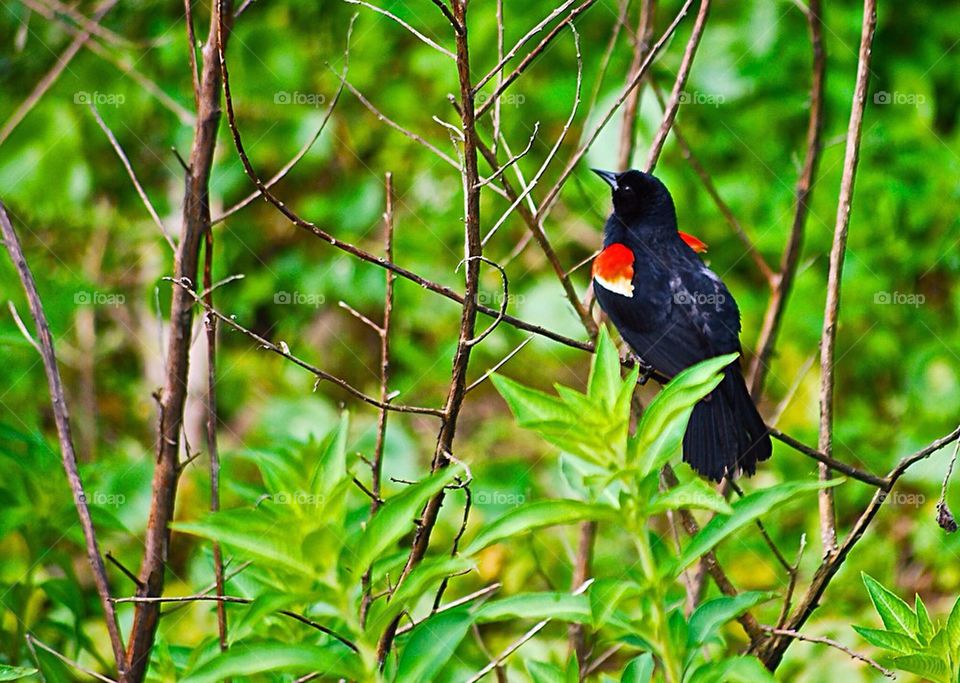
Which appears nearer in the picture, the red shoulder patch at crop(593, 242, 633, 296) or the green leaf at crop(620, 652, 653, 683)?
the green leaf at crop(620, 652, 653, 683)

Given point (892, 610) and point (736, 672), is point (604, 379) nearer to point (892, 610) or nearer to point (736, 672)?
point (736, 672)

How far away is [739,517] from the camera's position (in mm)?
1228

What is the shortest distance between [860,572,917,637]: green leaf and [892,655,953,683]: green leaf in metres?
0.06

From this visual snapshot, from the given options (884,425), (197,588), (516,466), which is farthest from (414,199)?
(197,588)

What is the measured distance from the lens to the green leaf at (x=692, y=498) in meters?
1.16

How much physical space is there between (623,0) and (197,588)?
176 cm

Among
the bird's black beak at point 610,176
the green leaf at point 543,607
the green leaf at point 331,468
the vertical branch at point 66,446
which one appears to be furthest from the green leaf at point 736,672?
the bird's black beak at point 610,176

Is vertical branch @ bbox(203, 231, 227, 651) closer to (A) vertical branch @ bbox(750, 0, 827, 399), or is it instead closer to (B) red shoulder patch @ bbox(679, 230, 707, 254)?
(A) vertical branch @ bbox(750, 0, 827, 399)

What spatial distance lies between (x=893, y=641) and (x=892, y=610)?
7 cm

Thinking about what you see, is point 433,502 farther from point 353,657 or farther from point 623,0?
point 623,0

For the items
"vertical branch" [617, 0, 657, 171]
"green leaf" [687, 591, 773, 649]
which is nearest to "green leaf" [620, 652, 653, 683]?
"green leaf" [687, 591, 773, 649]

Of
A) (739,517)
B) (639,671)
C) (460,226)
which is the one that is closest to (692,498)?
(739,517)

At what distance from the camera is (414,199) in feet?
16.4

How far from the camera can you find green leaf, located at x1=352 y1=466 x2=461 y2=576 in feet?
3.86
